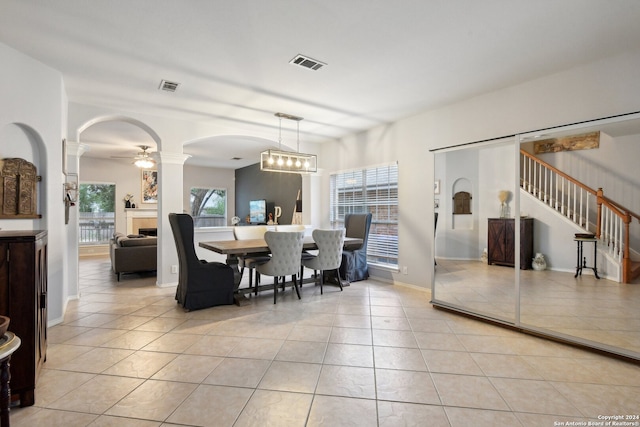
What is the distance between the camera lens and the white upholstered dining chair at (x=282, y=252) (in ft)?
12.9

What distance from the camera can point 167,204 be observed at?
4.76 m

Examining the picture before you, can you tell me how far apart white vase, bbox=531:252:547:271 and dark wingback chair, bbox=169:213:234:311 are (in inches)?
144

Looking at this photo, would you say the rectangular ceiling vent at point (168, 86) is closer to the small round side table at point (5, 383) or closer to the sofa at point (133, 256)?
the small round side table at point (5, 383)

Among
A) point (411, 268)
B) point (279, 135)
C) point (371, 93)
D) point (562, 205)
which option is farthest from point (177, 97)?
point (562, 205)

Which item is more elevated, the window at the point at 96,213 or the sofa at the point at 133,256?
the window at the point at 96,213

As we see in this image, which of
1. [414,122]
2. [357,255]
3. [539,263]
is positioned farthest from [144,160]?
[539,263]

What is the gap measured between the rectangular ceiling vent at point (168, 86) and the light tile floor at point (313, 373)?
8.79 ft

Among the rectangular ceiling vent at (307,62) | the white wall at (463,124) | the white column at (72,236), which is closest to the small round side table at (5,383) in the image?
the rectangular ceiling vent at (307,62)

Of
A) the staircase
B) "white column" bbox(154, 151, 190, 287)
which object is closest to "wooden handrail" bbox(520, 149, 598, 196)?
the staircase

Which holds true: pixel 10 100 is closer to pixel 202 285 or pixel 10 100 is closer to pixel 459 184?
pixel 202 285

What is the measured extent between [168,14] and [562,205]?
4372 mm

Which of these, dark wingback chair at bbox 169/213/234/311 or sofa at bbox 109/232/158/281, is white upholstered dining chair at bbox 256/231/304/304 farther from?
sofa at bbox 109/232/158/281

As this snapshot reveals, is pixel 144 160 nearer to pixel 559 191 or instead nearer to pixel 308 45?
pixel 308 45

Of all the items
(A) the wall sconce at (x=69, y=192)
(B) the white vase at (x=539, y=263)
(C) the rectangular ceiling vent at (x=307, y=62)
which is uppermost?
(C) the rectangular ceiling vent at (x=307, y=62)
